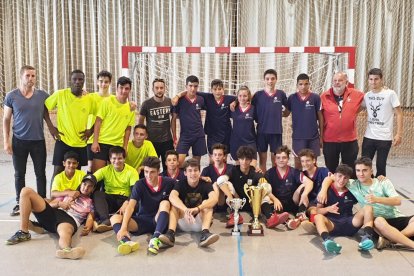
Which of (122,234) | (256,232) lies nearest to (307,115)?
(256,232)

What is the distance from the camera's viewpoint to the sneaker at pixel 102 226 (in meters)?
3.79

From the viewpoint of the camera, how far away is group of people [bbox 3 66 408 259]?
141 inches

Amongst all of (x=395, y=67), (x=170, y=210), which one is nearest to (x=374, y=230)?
(x=170, y=210)

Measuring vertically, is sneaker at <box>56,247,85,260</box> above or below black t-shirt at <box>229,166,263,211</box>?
below

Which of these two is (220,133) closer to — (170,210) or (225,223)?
(225,223)

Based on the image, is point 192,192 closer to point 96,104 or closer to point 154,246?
point 154,246

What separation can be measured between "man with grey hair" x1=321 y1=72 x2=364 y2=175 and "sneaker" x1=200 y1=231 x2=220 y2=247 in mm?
2069

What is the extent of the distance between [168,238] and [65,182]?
1.43 m

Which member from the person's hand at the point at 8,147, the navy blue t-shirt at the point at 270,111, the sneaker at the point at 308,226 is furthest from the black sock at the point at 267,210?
the person's hand at the point at 8,147

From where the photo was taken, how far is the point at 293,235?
3822 mm

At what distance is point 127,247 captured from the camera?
3.28 metres

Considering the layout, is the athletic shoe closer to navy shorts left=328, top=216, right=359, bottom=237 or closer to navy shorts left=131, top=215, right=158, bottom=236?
navy shorts left=328, top=216, right=359, bottom=237

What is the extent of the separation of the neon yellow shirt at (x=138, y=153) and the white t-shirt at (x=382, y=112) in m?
2.54

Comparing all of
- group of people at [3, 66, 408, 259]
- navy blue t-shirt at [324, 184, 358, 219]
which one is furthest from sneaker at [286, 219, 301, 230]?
navy blue t-shirt at [324, 184, 358, 219]
